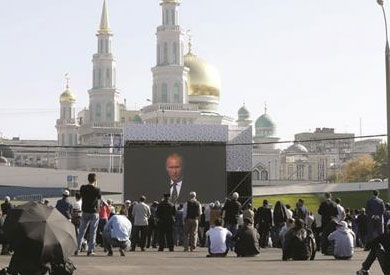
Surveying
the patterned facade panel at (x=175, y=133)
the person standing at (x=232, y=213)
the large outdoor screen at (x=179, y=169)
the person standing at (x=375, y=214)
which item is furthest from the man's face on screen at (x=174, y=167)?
the person standing at (x=375, y=214)

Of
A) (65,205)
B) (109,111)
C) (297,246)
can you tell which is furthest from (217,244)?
(109,111)

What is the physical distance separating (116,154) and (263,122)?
52354 millimetres

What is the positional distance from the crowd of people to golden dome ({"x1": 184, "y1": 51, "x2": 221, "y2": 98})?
96809 mm

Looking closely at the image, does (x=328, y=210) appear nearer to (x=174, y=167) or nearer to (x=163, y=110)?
(x=174, y=167)

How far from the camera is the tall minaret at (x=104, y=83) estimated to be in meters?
138

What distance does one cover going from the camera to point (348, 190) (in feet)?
251

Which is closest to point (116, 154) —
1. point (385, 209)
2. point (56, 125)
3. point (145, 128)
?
point (56, 125)

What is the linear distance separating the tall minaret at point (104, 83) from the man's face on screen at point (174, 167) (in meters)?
97.6

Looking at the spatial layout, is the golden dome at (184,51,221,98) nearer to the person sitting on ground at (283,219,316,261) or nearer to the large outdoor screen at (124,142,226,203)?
the large outdoor screen at (124,142,226,203)

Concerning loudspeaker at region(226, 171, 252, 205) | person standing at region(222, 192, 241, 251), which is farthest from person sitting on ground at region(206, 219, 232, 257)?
loudspeaker at region(226, 171, 252, 205)

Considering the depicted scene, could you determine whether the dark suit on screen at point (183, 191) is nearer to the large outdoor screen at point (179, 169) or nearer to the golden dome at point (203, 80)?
the large outdoor screen at point (179, 169)

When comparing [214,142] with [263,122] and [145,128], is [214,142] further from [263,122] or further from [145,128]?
[263,122]

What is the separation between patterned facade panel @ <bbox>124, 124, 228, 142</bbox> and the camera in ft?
135

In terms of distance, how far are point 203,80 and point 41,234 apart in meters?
116
